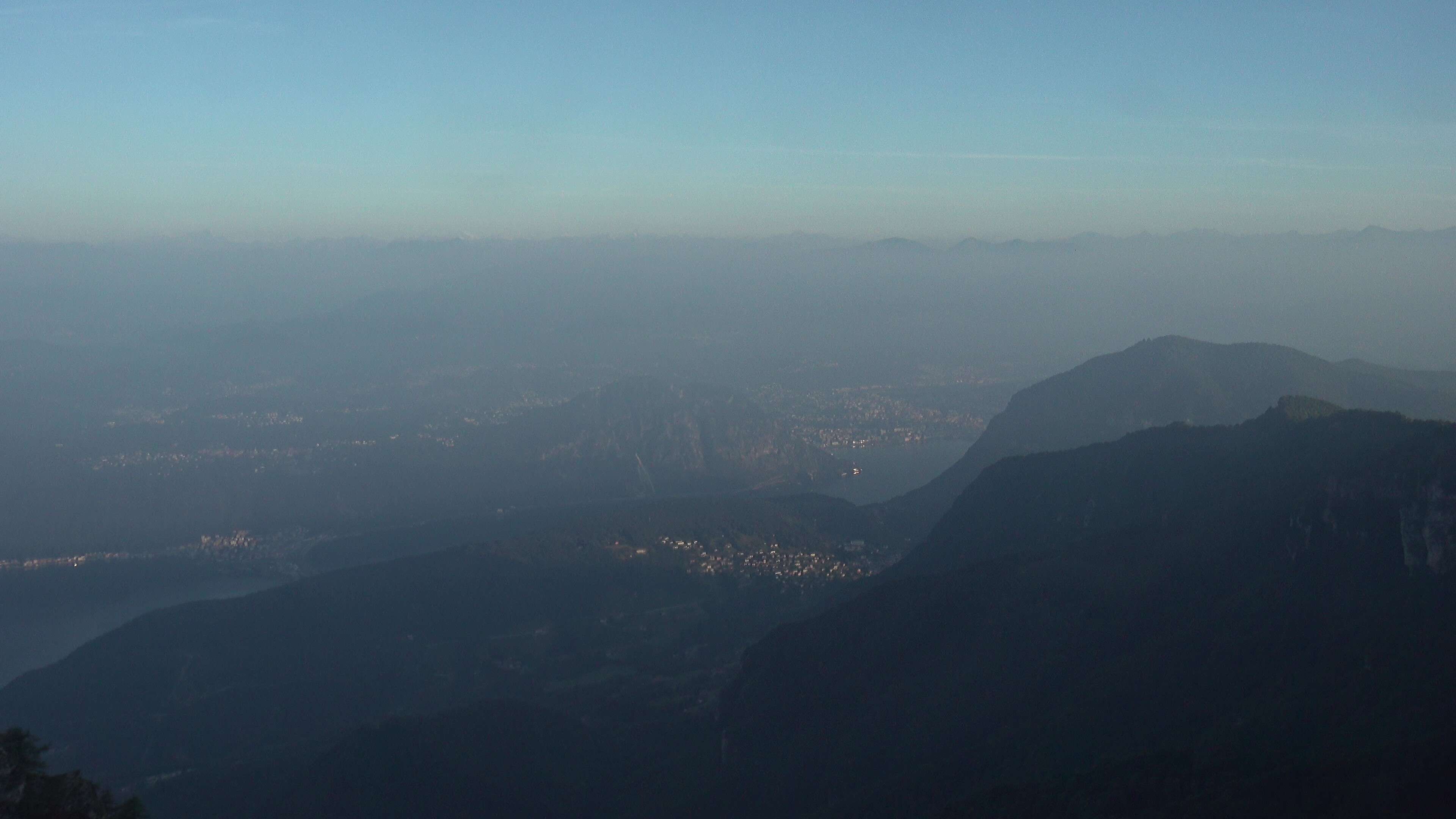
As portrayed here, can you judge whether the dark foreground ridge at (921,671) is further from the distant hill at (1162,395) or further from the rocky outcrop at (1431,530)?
the distant hill at (1162,395)

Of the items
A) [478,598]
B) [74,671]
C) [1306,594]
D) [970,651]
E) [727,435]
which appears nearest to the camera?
[1306,594]

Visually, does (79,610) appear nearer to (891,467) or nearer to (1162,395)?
(891,467)

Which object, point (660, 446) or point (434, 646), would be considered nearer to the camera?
point (434, 646)

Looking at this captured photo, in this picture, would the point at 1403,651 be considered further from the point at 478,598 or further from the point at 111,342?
the point at 111,342

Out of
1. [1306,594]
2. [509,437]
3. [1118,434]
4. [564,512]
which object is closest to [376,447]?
[509,437]

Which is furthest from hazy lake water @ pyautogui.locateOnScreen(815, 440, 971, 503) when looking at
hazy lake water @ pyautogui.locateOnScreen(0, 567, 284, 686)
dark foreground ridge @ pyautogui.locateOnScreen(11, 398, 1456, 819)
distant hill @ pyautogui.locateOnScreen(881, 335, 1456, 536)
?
Result: hazy lake water @ pyautogui.locateOnScreen(0, 567, 284, 686)

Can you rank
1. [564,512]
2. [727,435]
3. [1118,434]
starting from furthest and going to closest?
[727,435]
[564,512]
[1118,434]

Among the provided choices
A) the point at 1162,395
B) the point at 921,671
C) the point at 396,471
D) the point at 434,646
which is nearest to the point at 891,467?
the point at 1162,395
